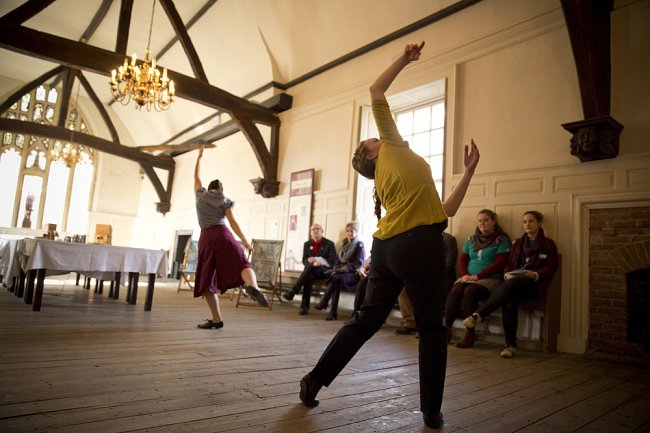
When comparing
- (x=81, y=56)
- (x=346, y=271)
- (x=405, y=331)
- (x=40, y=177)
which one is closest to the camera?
(x=405, y=331)

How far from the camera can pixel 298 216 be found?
7.05m

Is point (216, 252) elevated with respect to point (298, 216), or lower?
lower

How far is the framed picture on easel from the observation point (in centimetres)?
684

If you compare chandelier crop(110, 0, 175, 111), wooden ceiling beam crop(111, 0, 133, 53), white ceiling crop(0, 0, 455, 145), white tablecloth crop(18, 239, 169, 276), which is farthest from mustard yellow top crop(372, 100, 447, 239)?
wooden ceiling beam crop(111, 0, 133, 53)

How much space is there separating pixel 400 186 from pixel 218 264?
2179 mm

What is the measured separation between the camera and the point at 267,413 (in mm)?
1524

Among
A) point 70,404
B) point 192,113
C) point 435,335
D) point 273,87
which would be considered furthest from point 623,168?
point 192,113

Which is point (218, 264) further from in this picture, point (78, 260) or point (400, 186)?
point (400, 186)

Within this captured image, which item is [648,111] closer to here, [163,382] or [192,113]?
[163,382]

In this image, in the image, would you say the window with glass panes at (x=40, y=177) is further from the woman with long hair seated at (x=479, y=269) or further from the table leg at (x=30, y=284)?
the woman with long hair seated at (x=479, y=269)

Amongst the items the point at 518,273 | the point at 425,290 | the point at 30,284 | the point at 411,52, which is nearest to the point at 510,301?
the point at 518,273

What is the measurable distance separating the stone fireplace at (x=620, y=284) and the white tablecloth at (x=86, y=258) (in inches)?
163

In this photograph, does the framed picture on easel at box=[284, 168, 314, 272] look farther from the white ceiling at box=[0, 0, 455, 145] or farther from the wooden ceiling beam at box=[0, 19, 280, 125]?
the white ceiling at box=[0, 0, 455, 145]

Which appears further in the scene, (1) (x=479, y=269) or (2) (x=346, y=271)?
(2) (x=346, y=271)
